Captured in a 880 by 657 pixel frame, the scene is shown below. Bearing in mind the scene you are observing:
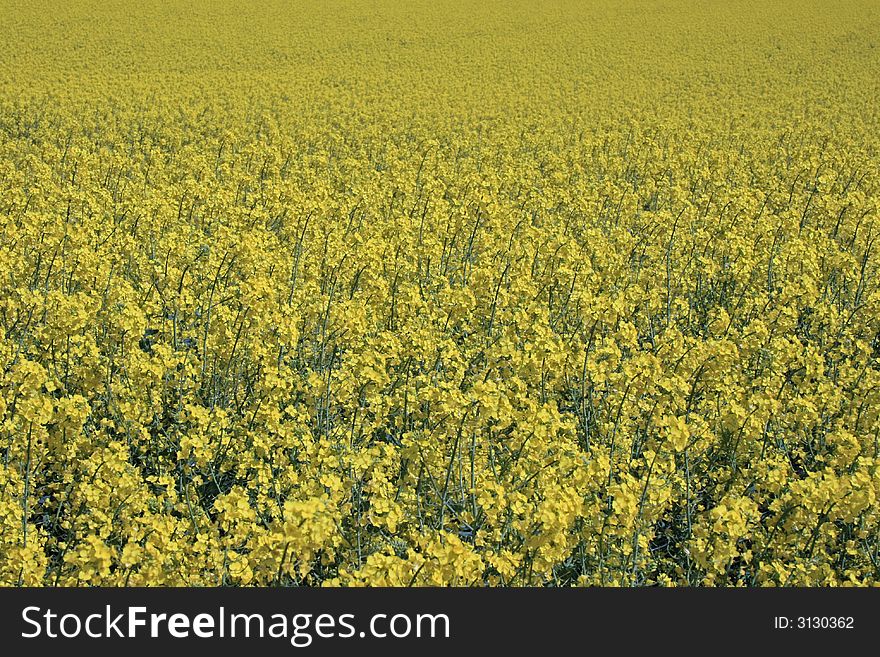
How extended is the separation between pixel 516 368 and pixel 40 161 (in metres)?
10.4

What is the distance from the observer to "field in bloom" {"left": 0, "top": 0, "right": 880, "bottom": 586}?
175 inches

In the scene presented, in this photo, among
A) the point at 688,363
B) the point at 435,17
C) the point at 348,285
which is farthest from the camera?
the point at 435,17

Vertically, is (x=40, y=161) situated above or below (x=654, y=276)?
above

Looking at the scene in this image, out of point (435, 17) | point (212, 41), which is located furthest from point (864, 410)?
point (435, 17)

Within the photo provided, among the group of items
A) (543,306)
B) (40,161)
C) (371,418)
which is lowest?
(371,418)

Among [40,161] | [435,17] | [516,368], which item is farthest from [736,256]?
[435,17]

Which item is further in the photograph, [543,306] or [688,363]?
[543,306]

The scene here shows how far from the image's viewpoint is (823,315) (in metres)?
7.36

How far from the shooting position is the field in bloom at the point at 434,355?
445 cm

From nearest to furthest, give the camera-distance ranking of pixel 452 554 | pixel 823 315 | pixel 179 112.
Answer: pixel 452 554
pixel 823 315
pixel 179 112

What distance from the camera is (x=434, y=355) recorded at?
6262mm

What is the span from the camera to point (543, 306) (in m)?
7.49

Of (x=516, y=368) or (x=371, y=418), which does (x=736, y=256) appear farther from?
(x=371, y=418)

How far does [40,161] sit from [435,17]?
28538 mm
